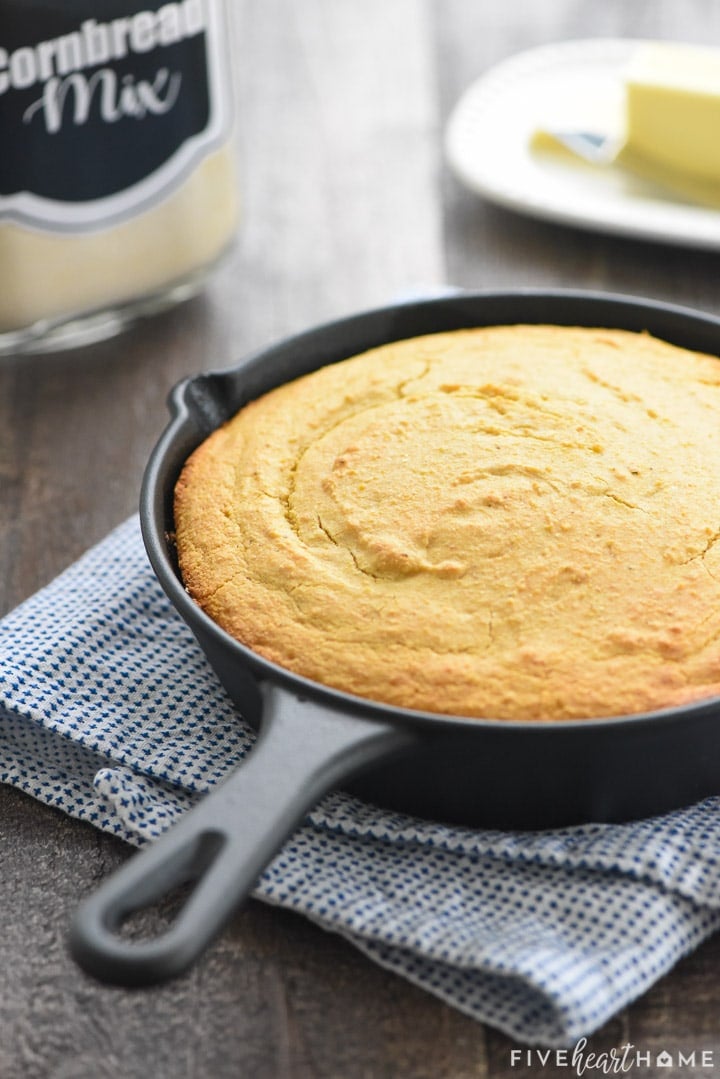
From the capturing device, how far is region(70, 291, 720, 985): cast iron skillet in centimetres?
93

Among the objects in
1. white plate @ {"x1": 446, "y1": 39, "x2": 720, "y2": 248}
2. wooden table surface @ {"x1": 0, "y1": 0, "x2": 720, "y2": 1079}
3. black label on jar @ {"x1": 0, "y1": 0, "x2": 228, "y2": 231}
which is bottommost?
wooden table surface @ {"x1": 0, "y1": 0, "x2": 720, "y2": 1079}

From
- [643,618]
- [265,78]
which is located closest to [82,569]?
[643,618]

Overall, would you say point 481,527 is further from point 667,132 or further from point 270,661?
point 667,132

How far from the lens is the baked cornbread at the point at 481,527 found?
117 centimetres

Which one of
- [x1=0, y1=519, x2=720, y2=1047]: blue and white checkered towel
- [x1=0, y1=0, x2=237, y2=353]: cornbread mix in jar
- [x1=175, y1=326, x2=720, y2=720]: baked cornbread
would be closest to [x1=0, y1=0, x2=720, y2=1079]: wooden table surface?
[x1=0, y1=519, x2=720, y2=1047]: blue and white checkered towel

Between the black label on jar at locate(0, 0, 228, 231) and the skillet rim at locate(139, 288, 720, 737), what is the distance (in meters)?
0.51

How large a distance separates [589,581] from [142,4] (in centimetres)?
115

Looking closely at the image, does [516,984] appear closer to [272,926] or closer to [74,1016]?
[272,926]

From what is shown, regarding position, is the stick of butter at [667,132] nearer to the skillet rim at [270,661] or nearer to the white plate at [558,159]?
the white plate at [558,159]

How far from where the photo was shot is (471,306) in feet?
5.57

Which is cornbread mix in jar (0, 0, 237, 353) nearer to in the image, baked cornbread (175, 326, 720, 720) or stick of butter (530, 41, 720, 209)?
baked cornbread (175, 326, 720, 720)

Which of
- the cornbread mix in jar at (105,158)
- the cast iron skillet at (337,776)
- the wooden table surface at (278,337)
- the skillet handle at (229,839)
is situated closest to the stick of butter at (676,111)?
the wooden table surface at (278,337)

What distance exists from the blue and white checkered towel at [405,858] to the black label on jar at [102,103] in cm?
75

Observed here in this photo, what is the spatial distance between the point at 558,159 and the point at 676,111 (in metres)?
0.23
